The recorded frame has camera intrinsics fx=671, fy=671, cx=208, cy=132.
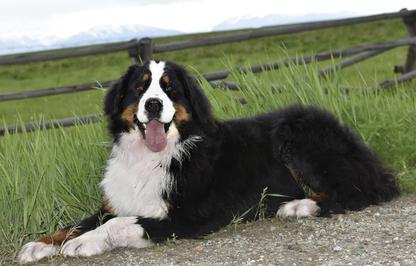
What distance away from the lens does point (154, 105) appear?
4.32m

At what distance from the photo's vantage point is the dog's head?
4395 mm

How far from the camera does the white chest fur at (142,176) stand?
4.63 metres

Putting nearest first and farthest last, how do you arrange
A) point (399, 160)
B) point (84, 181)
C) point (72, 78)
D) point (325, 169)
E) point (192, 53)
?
point (325, 169)
point (84, 181)
point (399, 160)
point (72, 78)
point (192, 53)

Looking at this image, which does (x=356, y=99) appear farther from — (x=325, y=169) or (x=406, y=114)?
(x=325, y=169)

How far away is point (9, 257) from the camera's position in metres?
4.80

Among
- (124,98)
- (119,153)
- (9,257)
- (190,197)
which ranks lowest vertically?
(9,257)

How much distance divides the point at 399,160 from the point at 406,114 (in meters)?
0.79

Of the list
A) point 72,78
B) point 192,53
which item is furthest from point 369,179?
point 192,53

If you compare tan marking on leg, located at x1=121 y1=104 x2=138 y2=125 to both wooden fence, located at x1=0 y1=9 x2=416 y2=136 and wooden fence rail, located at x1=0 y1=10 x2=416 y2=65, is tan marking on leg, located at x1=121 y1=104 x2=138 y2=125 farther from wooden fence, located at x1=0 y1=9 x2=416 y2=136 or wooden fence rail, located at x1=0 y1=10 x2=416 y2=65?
wooden fence rail, located at x1=0 y1=10 x2=416 y2=65

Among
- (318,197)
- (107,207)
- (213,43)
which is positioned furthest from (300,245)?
(213,43)

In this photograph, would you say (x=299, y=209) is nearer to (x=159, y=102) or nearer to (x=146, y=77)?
(x=159, y=102)

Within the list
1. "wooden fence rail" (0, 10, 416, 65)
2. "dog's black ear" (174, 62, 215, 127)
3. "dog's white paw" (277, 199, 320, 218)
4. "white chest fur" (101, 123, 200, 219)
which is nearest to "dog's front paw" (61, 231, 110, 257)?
Result: "white chest fur" (101, 123, 200, 219)

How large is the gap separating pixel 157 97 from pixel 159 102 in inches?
1.6

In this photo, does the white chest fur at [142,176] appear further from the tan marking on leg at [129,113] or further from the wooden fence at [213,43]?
the wooden fence at [213,43]
